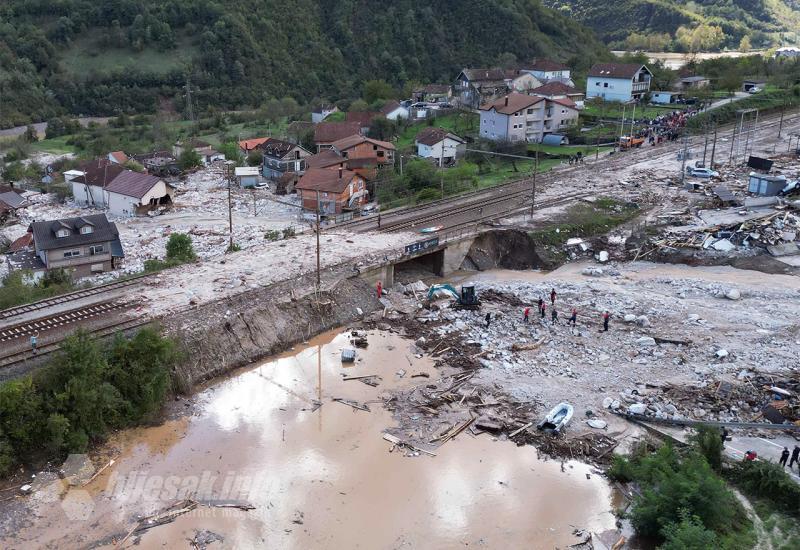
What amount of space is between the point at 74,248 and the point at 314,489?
2043cm

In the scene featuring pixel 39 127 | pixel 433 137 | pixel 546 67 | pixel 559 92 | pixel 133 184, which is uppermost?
pixel 546 67

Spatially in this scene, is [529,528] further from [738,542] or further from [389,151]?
[389,151]

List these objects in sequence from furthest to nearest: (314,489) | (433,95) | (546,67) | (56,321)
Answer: (546,67) < (433,95) < (56,321) < (314,489)

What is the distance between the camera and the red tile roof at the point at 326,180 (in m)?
42.4

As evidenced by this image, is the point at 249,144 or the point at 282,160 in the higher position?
the point at 282,160

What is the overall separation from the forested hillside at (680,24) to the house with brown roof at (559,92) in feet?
192

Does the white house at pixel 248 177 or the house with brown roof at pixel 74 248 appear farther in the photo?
the white house at pixel 248 177

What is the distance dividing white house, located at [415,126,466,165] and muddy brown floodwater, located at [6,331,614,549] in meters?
32.1

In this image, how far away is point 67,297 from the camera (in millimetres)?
26406

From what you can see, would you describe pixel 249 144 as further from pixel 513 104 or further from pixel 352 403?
pixel 352 403

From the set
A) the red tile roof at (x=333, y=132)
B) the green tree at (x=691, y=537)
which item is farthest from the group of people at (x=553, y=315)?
the red tile roof at (x=333, y=132)

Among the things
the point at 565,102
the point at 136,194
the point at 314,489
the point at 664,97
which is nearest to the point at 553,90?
the point at 565,102

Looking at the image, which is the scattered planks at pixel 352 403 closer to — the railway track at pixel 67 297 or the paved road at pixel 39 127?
the railway track at pixel 67 297

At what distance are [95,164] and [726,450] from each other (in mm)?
45878
